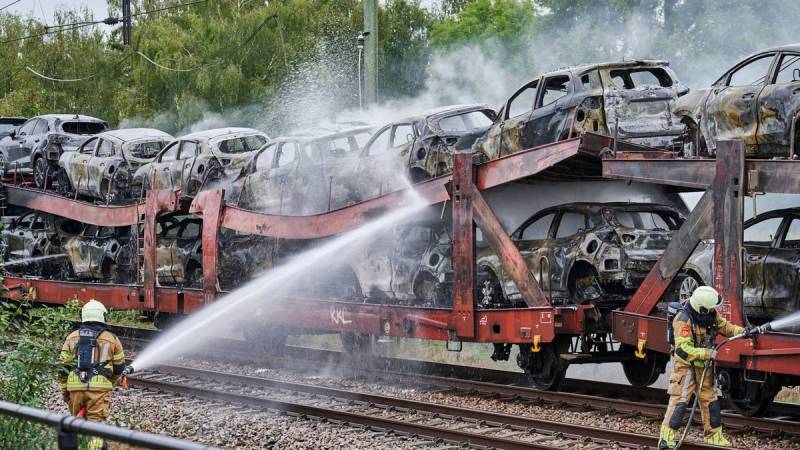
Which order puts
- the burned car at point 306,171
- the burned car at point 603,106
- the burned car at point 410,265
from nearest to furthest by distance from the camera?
the burned car at point 603,106 → the burned car at point 410,265 → the burned car at point 306,171

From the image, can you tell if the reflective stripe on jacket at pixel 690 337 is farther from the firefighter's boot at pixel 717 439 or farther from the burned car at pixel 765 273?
the burned car at pixel 765 273

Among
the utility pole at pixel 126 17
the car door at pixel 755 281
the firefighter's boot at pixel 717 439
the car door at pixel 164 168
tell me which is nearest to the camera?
the firefighter's boot at pixel 717 439

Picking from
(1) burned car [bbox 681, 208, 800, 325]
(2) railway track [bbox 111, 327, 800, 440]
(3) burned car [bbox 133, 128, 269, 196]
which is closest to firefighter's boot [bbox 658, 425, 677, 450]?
(2) railway track [bbox 111, 327, 800, 440]

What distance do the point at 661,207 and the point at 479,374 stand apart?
383 cm

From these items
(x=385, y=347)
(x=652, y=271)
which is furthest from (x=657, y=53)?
(x=652, y=271)

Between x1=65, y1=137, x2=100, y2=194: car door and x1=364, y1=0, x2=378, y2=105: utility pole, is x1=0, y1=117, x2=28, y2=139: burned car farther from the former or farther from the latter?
x1=364, y1=0, x2=378, y2=105: utility pole

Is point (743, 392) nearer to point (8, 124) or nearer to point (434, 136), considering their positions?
point (434, 136)

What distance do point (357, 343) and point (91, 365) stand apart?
9.47 meters

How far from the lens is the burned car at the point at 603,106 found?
1381 cm

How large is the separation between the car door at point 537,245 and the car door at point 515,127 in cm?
96

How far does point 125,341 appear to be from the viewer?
22.0m

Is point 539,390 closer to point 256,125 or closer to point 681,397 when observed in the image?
point 681,397

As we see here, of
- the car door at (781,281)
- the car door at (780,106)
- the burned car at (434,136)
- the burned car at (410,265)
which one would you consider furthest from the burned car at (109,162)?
the car door at (780,106)

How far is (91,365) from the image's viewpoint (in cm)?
974
